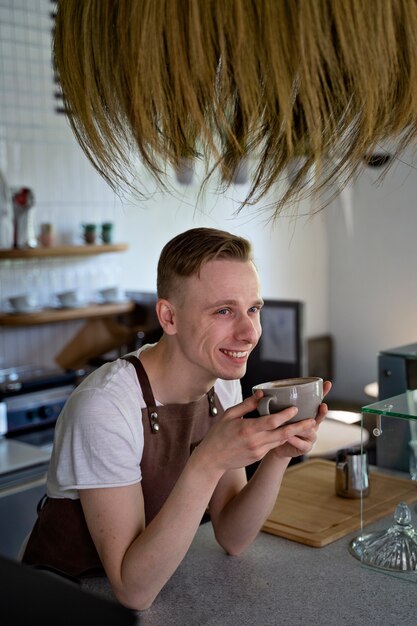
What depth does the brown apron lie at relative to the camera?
67.9 inches

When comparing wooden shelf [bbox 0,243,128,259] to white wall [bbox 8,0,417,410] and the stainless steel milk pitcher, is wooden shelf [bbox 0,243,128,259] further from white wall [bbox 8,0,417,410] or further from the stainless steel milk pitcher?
the stainless steel milk pitcher

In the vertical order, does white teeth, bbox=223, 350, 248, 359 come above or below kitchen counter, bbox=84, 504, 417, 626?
above

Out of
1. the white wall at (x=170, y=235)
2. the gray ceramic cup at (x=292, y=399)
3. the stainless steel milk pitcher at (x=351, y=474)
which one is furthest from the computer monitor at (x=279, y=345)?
the gray ceramic cup at (x=292, y=399)

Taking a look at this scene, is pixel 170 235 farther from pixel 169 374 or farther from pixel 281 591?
pixel 281 591

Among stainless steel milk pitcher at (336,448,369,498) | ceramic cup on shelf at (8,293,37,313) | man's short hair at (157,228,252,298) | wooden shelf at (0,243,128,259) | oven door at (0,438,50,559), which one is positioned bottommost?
oven door at (0,438,50,559)

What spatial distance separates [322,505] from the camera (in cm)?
199

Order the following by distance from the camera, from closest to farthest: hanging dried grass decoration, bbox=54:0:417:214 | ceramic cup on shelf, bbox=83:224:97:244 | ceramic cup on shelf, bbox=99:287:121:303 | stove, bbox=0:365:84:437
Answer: hanging dried grass decoration, bbox=54:0:417:214, stove, bbox=0:365:84:437, ceramic cup on shelf, bbox=83:224:97:244, ceramic cup on shelf, bbox=99:287:121:303

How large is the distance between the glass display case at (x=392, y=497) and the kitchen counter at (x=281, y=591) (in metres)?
0.02

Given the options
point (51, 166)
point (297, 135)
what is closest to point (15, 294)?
point (51, 166)

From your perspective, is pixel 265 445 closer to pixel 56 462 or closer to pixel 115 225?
pixel 56 462

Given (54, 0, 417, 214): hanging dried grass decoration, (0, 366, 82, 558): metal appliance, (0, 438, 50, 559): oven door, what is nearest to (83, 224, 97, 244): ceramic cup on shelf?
(0, 366, 82, 558): metal appliance

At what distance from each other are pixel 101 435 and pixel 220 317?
1.06 ft

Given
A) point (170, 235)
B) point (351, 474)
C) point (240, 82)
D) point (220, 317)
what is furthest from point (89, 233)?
point (240, 82)

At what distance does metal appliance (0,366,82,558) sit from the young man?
1258 millimetres
